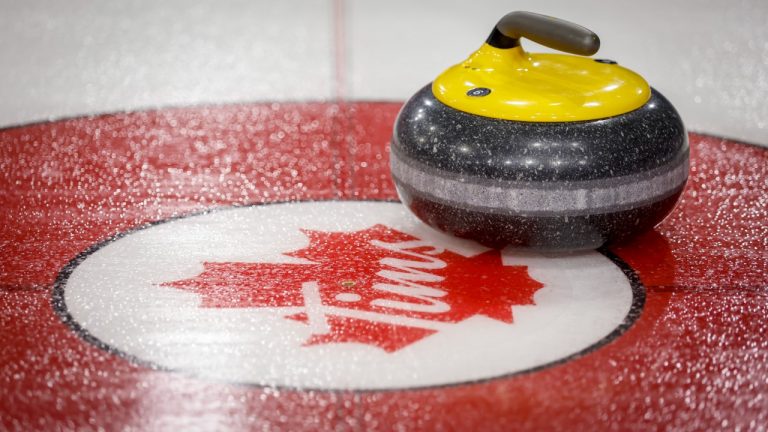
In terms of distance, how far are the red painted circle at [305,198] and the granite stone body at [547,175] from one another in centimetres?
20

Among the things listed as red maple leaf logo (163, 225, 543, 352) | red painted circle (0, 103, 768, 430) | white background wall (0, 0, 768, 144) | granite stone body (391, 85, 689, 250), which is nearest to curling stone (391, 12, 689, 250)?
granite stone body (391, 85, 689, 250)

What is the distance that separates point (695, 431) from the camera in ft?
6.01

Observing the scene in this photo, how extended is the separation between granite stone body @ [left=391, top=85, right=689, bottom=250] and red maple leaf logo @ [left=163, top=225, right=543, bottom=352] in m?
0.12

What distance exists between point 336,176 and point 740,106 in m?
1.77

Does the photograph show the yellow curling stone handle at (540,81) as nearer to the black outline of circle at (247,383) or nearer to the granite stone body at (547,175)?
the granite stone body at (547,175)

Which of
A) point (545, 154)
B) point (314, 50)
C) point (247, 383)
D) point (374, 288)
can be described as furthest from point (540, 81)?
point (314, 50)

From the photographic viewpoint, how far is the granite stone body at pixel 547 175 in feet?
7.75

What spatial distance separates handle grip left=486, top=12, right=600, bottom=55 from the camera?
240 cm

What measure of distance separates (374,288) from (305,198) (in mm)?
681

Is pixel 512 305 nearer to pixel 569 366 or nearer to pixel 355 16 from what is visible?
pixel 569 366

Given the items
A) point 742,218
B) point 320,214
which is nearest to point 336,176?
point 320,214

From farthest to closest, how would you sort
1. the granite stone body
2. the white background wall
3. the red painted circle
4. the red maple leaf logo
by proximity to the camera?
the white background wall
the granite stone body
the red maple leaf logo
the red painted circle

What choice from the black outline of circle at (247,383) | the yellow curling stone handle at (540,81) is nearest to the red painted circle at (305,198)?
the black outline of circle at (247,383)

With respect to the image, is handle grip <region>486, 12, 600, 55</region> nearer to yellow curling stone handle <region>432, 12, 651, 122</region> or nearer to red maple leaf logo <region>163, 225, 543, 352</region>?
yellow curling stone handle <region>432, 12, 651, 122</region>
